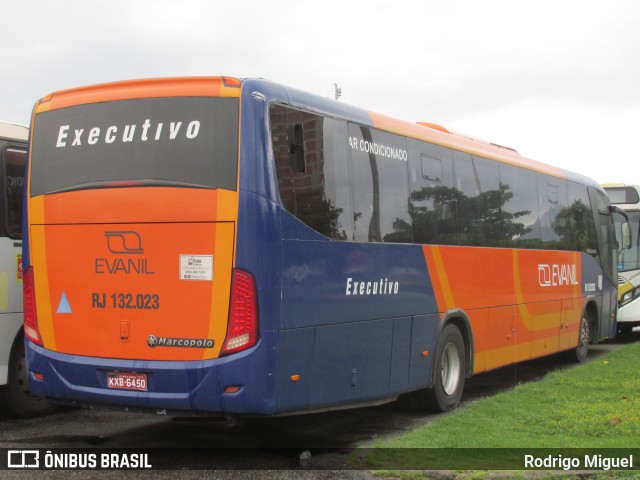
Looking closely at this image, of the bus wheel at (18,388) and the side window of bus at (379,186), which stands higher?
the side window of bus at (379,186)

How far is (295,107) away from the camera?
7.67 m

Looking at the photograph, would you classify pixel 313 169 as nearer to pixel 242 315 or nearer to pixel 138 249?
pixel 242 315

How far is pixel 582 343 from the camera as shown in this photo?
51.9ft

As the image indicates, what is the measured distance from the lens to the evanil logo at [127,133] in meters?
7.31

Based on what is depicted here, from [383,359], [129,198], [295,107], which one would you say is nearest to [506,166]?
[383,359]

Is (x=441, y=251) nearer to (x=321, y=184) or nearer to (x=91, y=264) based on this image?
(x=321, y=184)

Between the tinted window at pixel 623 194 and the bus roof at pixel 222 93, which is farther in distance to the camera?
the tinted window at pixel 623 194

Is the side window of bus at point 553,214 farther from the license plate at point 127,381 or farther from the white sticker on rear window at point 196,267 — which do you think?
the license plate at point 127,381

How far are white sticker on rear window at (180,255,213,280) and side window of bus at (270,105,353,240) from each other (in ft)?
2.72

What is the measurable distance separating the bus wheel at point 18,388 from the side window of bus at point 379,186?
13.4 feet

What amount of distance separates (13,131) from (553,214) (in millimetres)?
8777

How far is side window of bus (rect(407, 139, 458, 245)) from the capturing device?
9.73 meters

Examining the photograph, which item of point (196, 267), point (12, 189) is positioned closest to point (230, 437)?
point (196, 267)

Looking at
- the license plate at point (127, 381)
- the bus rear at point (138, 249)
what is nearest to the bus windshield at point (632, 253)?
the bus rear at point (138, 249)
